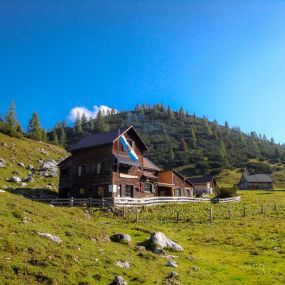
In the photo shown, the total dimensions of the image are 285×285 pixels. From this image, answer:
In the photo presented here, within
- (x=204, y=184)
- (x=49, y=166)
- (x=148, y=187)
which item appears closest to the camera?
(x=148, y=187)

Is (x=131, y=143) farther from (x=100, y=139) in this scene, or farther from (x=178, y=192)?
(x=178, y=192)

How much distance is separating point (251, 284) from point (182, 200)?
40.4 m

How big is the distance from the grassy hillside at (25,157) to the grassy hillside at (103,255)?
41282 mm

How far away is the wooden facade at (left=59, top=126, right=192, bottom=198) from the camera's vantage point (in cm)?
5700

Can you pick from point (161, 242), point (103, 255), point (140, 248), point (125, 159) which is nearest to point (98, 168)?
point (125, 159)

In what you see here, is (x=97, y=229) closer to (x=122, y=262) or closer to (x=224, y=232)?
(x=122, y=262)

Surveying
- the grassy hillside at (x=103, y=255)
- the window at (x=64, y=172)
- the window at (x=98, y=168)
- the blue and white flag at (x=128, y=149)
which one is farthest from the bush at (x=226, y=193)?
the grassy hillside at (x=103, y=255)

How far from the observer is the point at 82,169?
2388 inches

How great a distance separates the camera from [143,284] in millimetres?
17969

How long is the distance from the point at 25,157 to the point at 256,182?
89050 mm

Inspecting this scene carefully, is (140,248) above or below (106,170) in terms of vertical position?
below

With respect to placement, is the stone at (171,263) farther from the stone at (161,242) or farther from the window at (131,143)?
the window at (131,143)

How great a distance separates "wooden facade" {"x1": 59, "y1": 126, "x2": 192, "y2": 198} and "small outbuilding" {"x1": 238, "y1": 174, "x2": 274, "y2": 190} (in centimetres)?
8235

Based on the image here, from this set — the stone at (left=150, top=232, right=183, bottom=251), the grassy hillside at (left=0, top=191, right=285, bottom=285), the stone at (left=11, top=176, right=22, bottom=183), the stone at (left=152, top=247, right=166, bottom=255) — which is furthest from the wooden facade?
the stone at (left=152, top=247, right=166, bottom=255)
